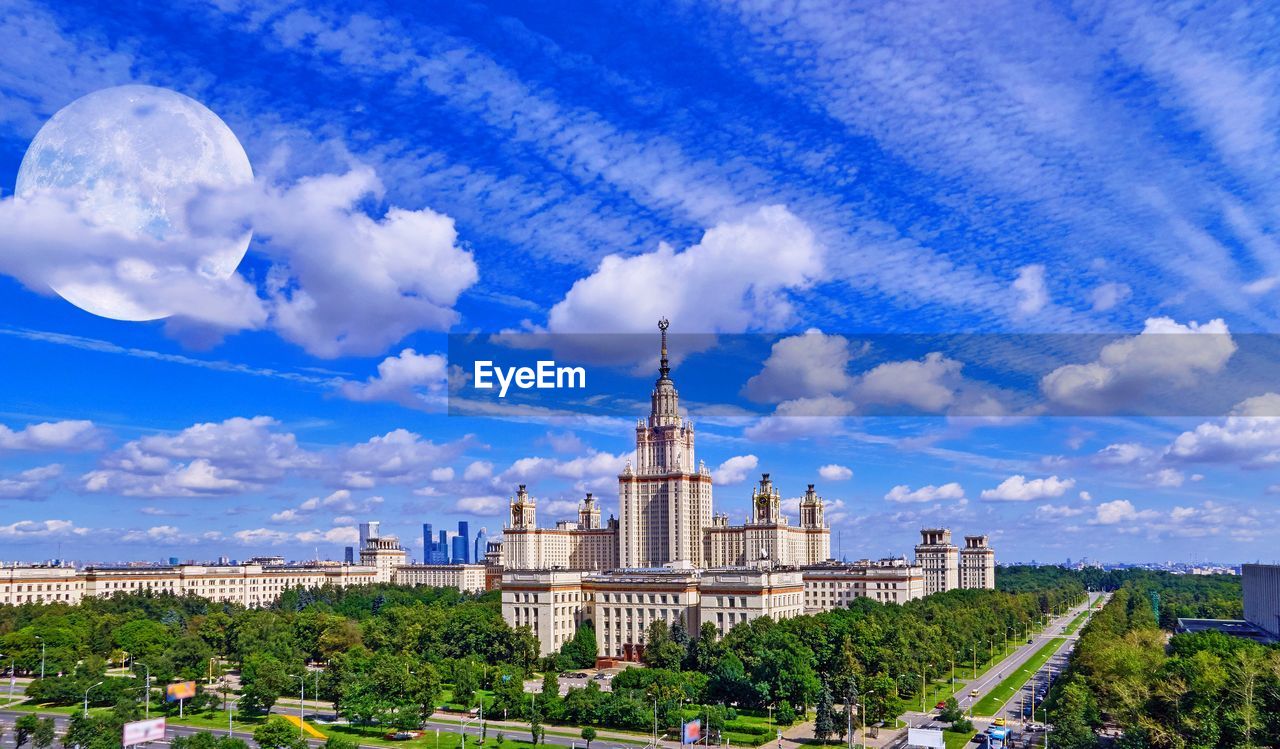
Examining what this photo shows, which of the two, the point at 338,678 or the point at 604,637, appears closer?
the point at 338,678

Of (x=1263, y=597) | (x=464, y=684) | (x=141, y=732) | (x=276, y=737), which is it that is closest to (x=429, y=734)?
(x=464, y=684)

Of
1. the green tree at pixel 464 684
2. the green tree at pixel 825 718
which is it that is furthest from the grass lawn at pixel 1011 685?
the green tree at pixel 464 684

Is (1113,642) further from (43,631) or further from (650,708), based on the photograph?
(43,631)

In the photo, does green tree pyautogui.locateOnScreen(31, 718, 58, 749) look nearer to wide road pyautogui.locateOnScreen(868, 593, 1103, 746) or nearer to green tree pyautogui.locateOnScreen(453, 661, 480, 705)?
green tree pyautogui.locateOnScreen(453, 661, 480, 705)

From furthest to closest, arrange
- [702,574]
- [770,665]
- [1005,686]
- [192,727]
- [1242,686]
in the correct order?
[702,574]
[1005,686]
[770,665]
[192,727]
[1242,686]

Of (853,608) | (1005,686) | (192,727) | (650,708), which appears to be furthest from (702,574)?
(192,727)

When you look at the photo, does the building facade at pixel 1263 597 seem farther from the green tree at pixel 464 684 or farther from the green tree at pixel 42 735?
the green tree at pixel 42 735
